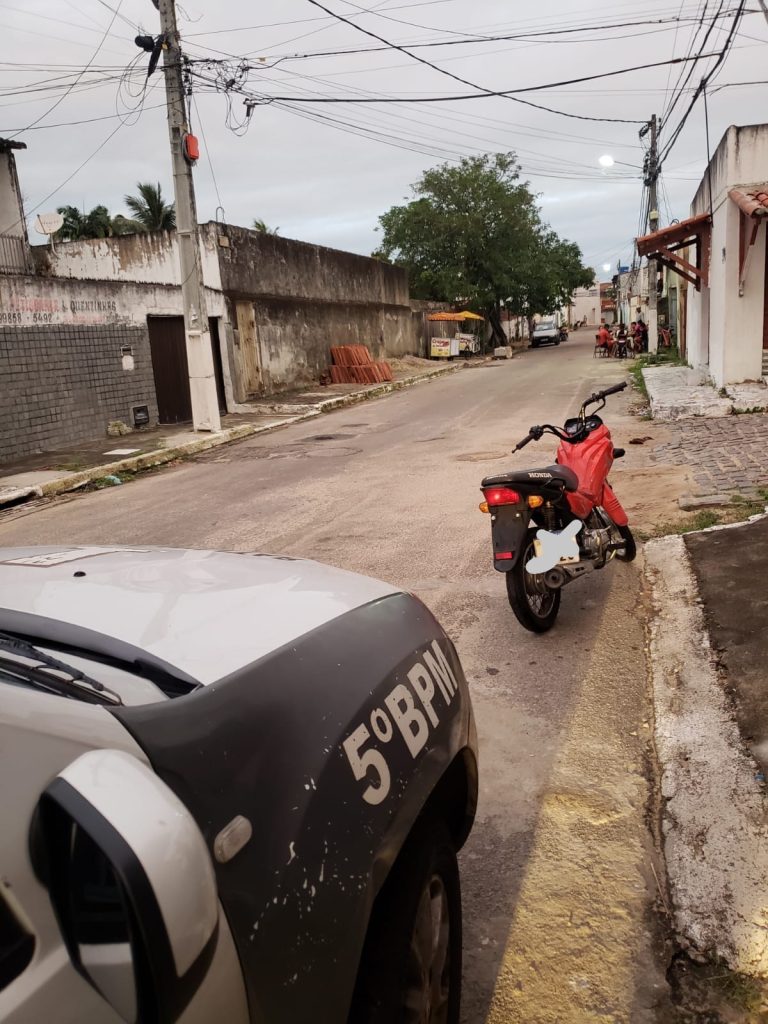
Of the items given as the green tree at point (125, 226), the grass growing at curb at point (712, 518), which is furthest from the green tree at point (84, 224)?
the grass growing at curb at point (712, 518)

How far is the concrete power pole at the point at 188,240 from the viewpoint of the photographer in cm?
1348

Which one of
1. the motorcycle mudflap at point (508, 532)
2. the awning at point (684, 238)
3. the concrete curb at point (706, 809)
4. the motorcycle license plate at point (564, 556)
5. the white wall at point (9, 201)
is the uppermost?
the white wall at point (9, 201)

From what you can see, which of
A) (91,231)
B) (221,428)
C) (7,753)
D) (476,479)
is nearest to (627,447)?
(476,479)

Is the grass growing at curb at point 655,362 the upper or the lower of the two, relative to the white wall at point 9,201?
lower

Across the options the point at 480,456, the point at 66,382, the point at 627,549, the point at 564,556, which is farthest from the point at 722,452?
the point at 66,382

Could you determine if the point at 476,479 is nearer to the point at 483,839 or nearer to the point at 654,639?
the point at 654,639

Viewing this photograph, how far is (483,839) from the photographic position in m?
2.83

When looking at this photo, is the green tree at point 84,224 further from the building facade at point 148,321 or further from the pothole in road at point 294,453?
the pothole in road at point 294,453

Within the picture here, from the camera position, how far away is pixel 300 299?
24266 millimetres

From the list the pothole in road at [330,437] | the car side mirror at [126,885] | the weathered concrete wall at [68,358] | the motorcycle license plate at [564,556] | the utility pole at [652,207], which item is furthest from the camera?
the utility pole at [652,207]

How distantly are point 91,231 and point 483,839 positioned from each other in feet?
139

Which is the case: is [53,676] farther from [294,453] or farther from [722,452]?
[294,453]

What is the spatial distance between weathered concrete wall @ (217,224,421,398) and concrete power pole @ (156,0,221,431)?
5.89 m

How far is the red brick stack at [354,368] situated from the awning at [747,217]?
13160 mm
